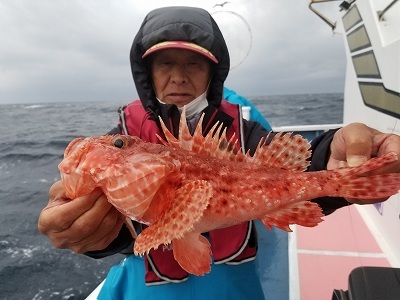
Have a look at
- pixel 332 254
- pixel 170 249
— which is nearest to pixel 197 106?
pixel 170 249

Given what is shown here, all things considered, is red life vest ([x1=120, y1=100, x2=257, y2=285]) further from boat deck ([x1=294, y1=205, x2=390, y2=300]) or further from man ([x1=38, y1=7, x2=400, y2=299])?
boat deck ([x1=294, y1=205, x2=390, y2=300])

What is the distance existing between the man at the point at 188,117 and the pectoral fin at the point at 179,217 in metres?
1.06

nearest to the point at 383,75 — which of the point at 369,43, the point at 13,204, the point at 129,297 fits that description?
the point at 369,43

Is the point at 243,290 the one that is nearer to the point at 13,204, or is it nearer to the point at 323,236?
the point at 323,236

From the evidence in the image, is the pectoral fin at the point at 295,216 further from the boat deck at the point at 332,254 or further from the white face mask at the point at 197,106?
the boat deck at the point at 332,254

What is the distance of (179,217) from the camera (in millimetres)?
1897

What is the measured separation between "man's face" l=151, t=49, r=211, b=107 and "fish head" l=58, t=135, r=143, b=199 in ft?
4.88

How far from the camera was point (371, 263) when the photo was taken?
5.07 meters

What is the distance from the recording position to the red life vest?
3217mm

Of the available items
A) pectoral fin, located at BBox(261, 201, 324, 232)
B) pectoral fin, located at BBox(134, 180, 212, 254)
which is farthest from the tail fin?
pectoral fin, located at BBox(134, 180, 212, 254)

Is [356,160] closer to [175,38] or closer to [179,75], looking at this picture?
[179,75]

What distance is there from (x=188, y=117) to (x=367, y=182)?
2109 millimetres

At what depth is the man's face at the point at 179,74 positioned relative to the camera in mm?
3432

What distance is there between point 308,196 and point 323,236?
178 inches
